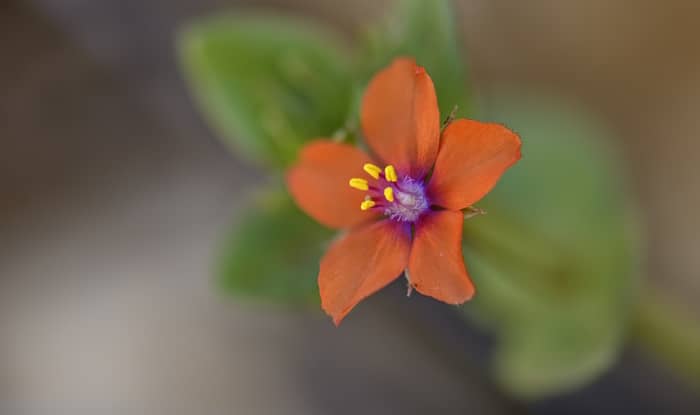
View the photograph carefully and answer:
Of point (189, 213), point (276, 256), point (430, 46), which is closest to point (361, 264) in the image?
point (430, 46)

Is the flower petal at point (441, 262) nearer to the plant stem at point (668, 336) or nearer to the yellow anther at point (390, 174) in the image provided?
the yellow anther at point (390, 174)

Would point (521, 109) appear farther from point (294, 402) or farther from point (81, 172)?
point (81, 172)

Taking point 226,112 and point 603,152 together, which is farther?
point 603,152

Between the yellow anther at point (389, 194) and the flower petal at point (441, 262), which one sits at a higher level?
the yellow anther at point (389, 194)

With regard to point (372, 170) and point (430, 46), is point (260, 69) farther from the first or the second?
point (372, 170)

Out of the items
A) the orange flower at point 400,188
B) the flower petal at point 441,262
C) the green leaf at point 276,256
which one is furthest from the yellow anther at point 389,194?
the green leaf at point 276,256

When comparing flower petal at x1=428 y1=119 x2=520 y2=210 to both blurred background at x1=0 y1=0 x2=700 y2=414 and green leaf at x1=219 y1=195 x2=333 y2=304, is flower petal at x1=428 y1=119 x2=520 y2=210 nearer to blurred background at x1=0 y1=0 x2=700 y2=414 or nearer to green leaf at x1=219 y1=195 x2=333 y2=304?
green leaf at x1=219 y1=195 x2=333 y2=304

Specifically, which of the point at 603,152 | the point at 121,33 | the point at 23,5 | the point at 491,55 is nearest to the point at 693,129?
the point at 603,152
